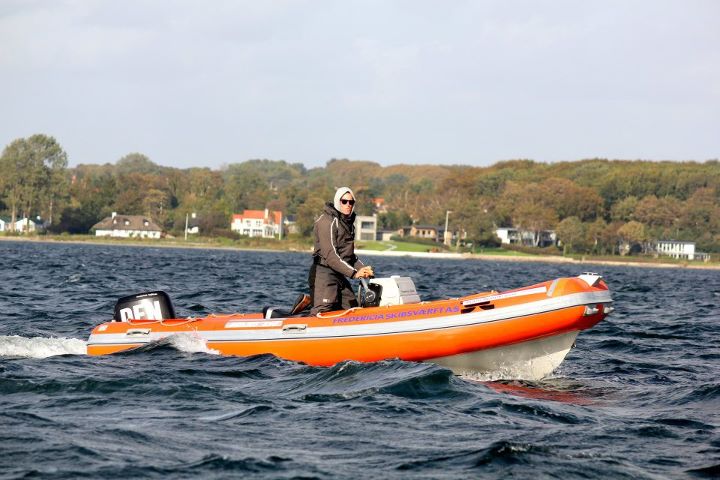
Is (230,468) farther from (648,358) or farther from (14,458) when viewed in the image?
(648,358)

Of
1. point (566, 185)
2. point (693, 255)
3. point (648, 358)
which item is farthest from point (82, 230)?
point (648, 358)

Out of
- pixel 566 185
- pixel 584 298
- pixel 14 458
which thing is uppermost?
pixel 566 185

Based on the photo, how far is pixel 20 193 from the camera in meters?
128

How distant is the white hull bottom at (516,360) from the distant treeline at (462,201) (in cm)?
12183

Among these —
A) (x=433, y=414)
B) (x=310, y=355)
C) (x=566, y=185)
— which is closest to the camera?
(x=433, y=414)

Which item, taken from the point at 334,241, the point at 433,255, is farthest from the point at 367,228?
the point at 334,241

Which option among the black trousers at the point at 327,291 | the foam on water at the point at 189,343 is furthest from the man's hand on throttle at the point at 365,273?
the foam on water at the point at 189,343

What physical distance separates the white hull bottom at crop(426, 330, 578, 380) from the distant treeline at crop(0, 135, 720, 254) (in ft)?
400

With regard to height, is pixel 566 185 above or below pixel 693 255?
above

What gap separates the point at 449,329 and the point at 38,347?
565 centimetres

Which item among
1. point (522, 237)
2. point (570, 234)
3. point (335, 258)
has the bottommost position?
point (335, 258)

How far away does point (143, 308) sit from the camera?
1484cm

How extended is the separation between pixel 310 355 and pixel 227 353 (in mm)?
1303

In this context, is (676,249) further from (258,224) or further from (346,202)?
(346,202)
